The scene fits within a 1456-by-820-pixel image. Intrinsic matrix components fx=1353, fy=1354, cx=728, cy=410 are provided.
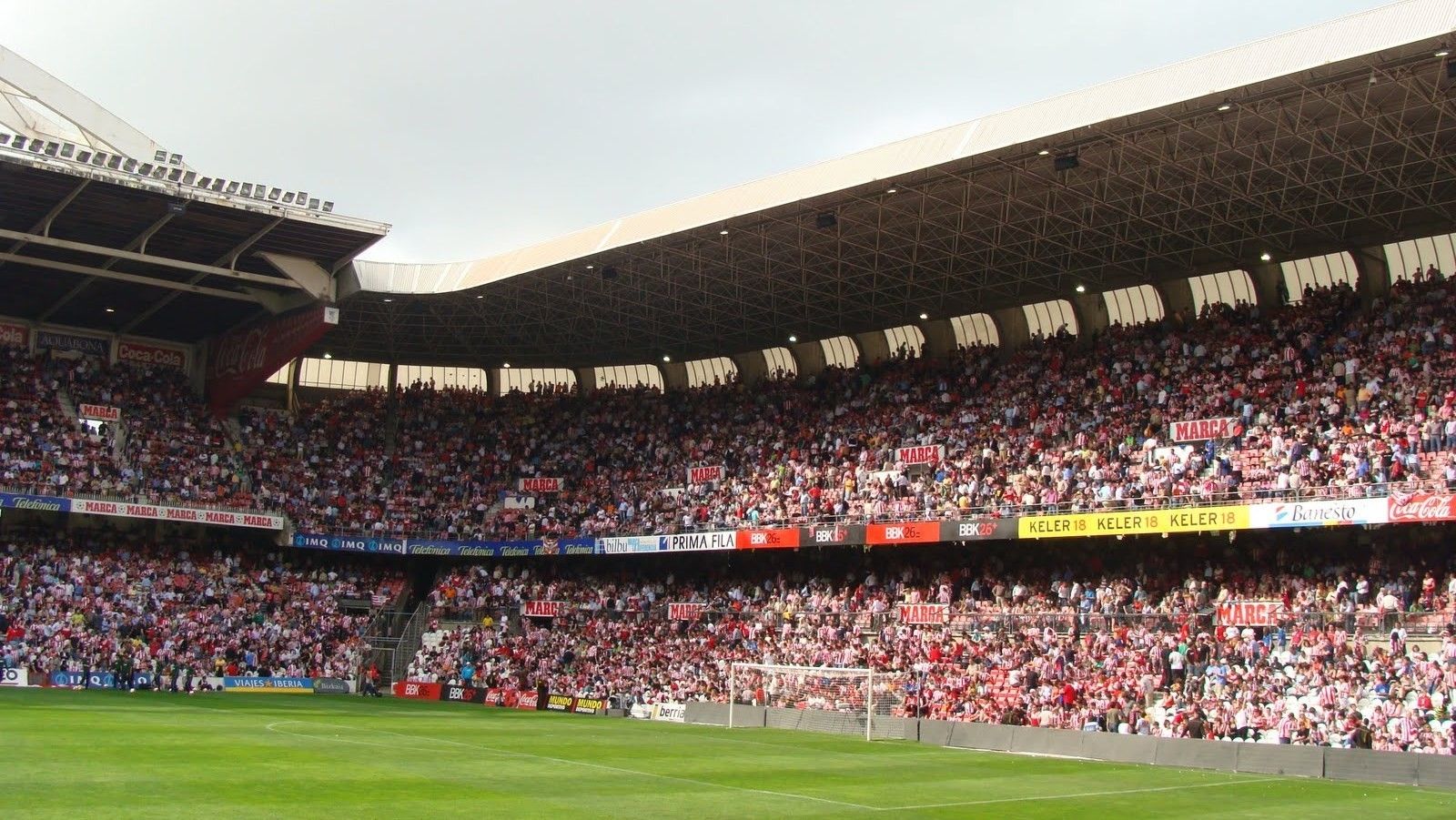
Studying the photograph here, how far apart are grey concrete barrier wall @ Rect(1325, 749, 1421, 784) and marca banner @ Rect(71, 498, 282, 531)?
40.1 metres

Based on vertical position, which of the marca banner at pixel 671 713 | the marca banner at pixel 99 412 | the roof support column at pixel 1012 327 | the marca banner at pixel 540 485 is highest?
the roof support column at pixel 1012 327

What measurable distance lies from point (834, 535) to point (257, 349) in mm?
25806

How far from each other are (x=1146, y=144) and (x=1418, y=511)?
10941 millimetres

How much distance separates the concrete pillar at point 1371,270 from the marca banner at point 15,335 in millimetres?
49403

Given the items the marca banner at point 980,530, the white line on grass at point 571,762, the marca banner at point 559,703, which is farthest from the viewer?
the marca banner at point 559,703

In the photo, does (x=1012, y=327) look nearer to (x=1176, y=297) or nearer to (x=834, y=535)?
(x=1176, y=297)

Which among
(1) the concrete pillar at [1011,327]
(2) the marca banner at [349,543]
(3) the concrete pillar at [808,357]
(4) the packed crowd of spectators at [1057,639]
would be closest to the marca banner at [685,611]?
(4) the packed crowd of spectators at [1057,639]

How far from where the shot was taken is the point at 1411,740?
1069 inches

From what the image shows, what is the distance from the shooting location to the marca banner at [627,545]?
4944cm

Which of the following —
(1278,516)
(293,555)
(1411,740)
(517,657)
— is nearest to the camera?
(1411,740)

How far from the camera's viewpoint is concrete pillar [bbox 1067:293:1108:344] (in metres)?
47.3

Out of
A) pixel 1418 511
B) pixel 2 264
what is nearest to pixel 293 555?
pixel 2 264

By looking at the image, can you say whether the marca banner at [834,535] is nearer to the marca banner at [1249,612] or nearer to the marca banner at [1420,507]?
the marca banner at [1249,612]

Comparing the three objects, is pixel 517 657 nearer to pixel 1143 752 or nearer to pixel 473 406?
pixel 473 406
